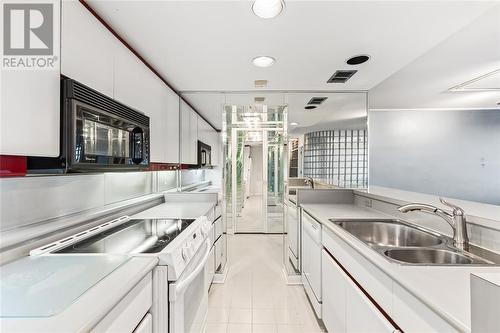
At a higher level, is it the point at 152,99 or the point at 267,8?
the point at 267,8

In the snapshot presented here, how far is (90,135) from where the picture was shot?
108 cm

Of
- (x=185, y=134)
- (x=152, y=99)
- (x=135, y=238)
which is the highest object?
(x=152, y=99)

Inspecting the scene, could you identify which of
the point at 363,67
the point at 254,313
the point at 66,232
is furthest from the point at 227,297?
the point at 363,67

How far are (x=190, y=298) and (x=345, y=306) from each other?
95 centimetres

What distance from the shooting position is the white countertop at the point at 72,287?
1.88 feet

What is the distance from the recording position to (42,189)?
120 cm

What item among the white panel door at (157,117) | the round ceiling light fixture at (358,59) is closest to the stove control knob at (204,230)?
the white panel door at (157,117)

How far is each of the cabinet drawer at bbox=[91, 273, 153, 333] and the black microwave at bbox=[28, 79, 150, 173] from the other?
619mm

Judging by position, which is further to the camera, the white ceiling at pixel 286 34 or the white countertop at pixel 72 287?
the white ceiling at pixel 286 34

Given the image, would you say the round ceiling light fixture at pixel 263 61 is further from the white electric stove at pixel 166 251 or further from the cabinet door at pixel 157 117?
the white electric stove at pixel 166 251

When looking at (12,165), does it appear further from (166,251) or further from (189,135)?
(189,135)

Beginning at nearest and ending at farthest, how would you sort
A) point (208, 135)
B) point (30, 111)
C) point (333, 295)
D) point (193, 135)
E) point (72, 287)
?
1. point (72, 287)
2. point (30, 111)
3. point (333, 295)
4. point (193, 135)
5. point (208, 135)

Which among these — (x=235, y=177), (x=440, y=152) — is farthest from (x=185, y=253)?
(x=440, y=152)

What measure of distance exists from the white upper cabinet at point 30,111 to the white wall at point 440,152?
14.4 ft
